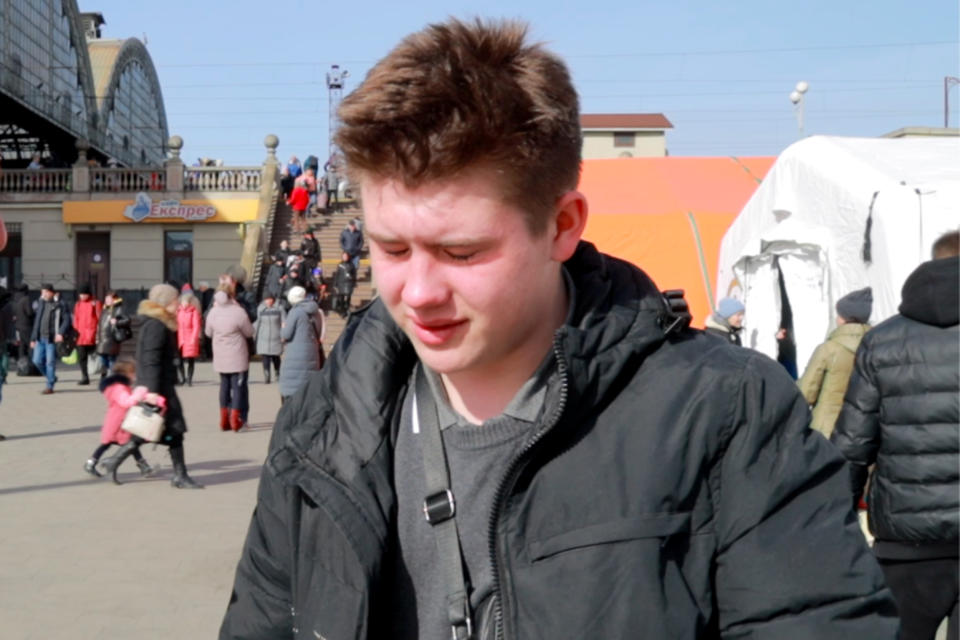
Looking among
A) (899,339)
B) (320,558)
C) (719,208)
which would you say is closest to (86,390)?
(719,208)

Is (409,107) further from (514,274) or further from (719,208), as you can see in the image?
(719,208)

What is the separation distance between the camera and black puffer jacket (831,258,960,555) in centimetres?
396

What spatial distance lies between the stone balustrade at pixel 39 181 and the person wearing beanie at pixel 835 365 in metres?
37.4

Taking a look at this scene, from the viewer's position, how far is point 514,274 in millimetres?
1646

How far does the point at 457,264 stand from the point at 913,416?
2940 mm

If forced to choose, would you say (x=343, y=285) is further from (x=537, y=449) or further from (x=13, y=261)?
(x=537, y=449)

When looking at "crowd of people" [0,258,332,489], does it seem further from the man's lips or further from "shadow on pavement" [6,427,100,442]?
the man's lips

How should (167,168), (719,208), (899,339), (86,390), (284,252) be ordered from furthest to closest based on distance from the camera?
(167,168) < (284,252) < (86,390) < (719,208) < (899,339)

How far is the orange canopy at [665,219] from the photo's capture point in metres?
15.5

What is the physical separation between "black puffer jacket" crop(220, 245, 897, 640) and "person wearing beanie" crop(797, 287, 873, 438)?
5.21m


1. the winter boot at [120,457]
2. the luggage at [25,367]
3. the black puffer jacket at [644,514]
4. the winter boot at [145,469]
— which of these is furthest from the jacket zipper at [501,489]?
the luggage at [25,367]

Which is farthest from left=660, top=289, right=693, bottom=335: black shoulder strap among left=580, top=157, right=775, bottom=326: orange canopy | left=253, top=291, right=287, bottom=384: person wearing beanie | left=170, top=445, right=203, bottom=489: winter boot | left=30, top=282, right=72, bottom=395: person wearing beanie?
left=30, top=282, right=72, bottom=395: person wearing beanie

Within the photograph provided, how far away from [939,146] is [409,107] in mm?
10597

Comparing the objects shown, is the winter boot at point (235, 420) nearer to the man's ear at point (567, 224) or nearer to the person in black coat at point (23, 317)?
the person in black coat at point (23, 317)
